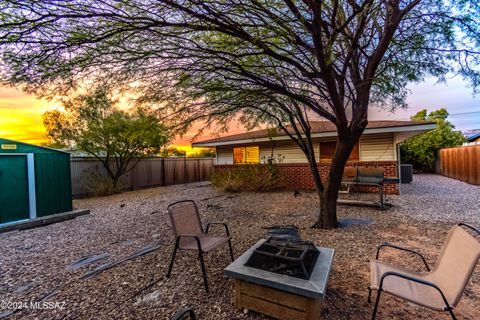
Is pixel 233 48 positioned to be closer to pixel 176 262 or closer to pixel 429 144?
pixel 176 262

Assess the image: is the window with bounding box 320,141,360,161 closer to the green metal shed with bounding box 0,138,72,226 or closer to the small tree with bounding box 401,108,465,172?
the green metal shed with bounding box 0,138,72,226

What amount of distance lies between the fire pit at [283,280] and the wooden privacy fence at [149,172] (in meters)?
11.7

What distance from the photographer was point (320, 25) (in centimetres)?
296

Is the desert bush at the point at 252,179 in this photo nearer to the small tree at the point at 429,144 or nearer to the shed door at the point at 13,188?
the shed door at the point at 13,188

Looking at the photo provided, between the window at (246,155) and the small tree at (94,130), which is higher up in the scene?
the small tree at (94,130)

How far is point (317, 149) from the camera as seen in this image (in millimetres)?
11023

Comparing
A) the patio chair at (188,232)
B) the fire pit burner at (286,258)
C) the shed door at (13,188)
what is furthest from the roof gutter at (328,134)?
the shed door at (13,188)

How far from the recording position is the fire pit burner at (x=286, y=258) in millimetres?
2201

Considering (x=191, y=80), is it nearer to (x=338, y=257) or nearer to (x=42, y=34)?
(x=42, y=34)

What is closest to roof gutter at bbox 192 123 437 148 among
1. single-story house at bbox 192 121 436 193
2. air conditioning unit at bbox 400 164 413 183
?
single-story house at bbox 192 121 436 193

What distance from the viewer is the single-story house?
29.6ft

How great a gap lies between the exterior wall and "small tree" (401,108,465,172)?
425 inches

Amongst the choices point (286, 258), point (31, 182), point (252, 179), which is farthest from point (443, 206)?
point (31, 182)

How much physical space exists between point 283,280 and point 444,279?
1.53m
